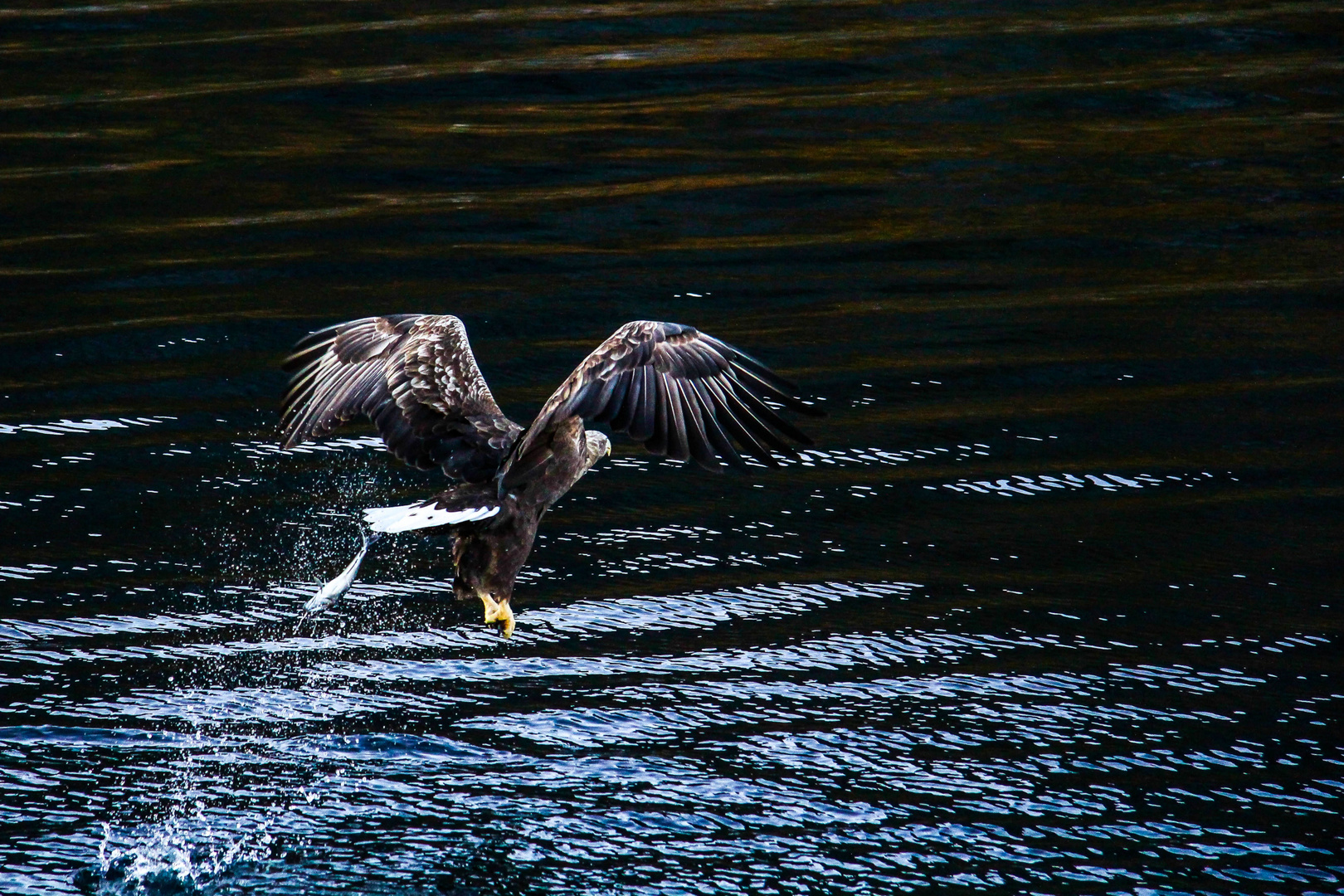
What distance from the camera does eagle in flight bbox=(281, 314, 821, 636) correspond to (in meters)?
4.92

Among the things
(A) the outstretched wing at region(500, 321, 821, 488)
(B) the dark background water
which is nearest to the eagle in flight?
(A) the outstretched wing at region(500, 321, 821, 488)

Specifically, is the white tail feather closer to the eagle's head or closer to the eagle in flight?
the eagle in flight

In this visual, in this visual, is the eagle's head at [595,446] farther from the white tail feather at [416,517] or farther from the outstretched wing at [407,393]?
the white tail feather at [416,517]

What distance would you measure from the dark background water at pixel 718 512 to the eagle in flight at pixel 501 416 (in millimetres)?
515

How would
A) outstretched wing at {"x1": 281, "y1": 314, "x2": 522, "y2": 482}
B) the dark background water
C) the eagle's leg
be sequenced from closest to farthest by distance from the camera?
the dark background water, the eagle's leg, outstretched wing at {"x1": 281, "y1": 314, "x2": 522, "y2": 482}

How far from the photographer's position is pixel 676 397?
4.99 meters

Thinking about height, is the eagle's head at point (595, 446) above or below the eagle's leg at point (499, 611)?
above

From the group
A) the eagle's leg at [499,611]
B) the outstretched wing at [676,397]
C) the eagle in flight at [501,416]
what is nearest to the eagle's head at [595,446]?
the eagle in flight at [501,416]

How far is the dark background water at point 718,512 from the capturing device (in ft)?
15.4

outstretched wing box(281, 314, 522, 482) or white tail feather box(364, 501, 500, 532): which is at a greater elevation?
outstretched wing box(281, 314, 522, 482)

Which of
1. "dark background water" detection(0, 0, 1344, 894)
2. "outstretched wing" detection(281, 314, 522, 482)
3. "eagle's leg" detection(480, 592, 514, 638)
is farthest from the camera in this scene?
"outstretched wing" detection(281, 314, 522, 482)

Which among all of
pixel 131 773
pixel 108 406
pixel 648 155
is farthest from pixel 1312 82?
pixel 131 773

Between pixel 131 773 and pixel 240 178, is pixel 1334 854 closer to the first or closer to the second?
pixel 131 773

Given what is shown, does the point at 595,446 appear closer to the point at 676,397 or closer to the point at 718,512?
the point at 676,397
